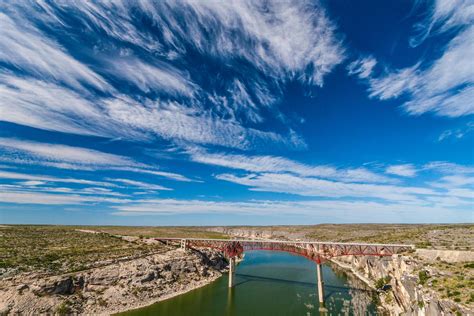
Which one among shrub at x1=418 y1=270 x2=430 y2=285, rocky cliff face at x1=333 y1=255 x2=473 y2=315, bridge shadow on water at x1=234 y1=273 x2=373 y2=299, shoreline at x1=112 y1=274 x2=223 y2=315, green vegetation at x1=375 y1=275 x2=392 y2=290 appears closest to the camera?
rocky cliff face at x1=333 y1=255 x2=473 y2=315

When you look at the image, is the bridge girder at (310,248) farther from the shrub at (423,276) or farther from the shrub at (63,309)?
the shrub at (63,309)

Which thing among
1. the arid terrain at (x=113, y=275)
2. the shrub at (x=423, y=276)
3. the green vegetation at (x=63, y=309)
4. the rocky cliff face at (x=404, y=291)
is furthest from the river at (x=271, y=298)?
the shrub at (x=423, y=276)

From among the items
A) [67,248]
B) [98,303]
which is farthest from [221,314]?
[67,248]

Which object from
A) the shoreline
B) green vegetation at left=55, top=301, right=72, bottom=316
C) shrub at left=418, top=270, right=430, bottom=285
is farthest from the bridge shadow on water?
green vegetation at left=55, top=301, right=72, bottom=316

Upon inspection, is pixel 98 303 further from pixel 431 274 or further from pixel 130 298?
pixel 431 274

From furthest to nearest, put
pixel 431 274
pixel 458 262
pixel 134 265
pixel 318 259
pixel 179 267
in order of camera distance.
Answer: pixel 179 267
pixel 134 265
pixel 318 259
pixel 458 262
pixel 431 274

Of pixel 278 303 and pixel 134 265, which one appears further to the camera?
pixel 134 265

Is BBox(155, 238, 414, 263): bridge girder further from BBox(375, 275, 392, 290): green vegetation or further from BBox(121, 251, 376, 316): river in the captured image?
BBox(121, 251, 376, 316): river
